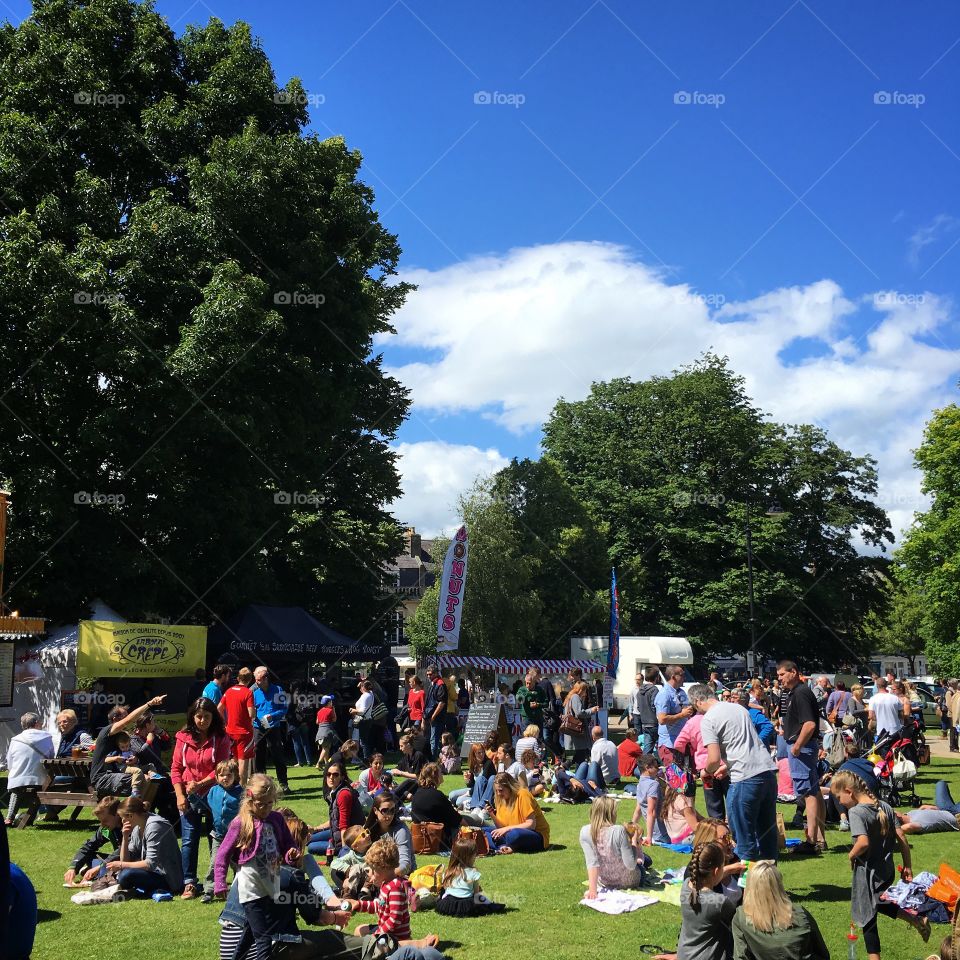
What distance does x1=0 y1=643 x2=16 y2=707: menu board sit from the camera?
17.4m

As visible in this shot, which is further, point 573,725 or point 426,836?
point 573,725

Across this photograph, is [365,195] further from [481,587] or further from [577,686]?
[481,587]

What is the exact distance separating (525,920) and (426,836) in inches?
108

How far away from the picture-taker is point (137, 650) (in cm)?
1823

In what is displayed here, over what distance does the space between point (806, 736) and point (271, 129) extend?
837 inches

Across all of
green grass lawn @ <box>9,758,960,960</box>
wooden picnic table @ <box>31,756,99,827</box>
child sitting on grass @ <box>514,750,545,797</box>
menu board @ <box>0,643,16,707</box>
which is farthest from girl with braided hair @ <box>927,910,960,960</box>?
menu board @ <box>0,643,16,707</box>

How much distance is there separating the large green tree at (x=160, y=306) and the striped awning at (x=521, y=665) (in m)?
10.5

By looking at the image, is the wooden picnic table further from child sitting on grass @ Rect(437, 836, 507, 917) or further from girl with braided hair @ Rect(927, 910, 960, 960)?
girl with braided hair @ Rect(927, 910, 960, 960)

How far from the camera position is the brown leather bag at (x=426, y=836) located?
10680mm

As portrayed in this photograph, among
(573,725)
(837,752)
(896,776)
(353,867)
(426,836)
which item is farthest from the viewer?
(573,725)

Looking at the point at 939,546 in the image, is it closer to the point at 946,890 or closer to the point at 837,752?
the point at 837,752

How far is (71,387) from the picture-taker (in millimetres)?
21766

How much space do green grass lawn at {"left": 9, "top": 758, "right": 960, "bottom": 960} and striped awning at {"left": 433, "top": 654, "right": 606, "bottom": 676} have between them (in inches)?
889

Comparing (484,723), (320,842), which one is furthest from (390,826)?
(484,723)
